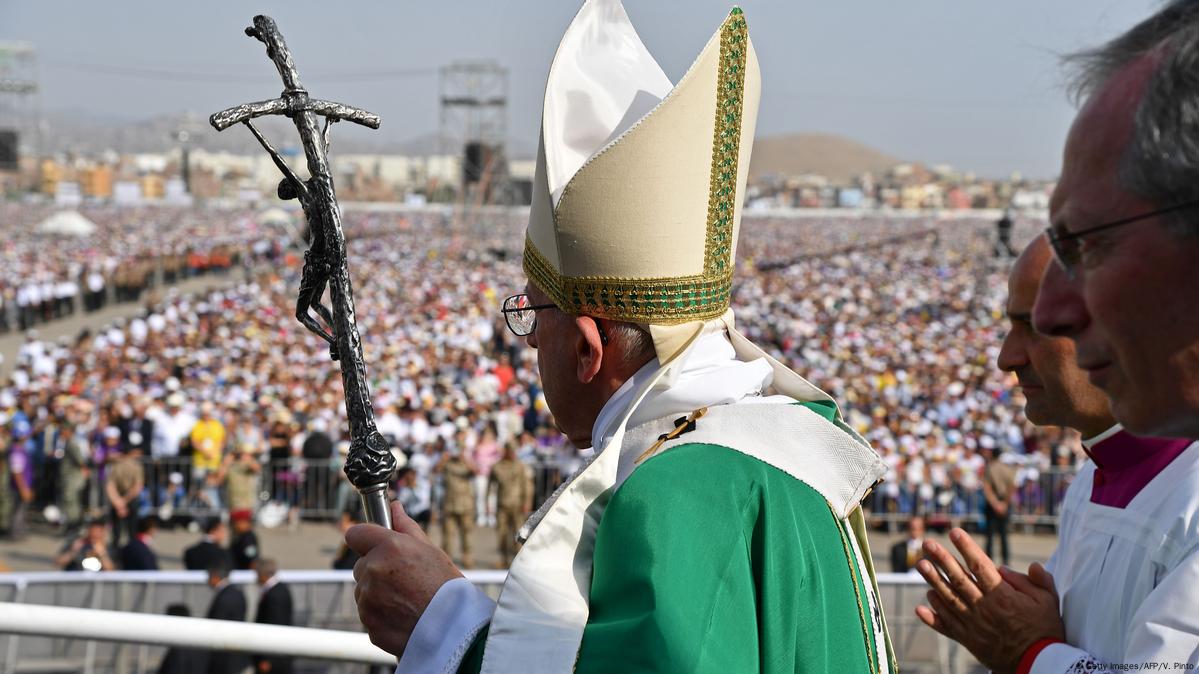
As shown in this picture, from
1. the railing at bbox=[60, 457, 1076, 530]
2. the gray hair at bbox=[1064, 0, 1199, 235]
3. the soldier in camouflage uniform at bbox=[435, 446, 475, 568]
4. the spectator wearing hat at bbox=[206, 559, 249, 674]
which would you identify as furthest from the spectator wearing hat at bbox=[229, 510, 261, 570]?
the gray hair at bbox=[1064, 0, 1199, 235]

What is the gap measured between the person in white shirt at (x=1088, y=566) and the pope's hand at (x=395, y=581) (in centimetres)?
91

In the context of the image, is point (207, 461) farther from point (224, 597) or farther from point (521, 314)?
point (521, 314)

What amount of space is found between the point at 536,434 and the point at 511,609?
1305cm

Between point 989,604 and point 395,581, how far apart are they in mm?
1061

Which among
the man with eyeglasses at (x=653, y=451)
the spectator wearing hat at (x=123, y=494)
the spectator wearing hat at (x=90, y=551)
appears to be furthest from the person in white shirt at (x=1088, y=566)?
the spectator wearing hat at (x=123, y=494)

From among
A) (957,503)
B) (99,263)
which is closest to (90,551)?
(957,503)

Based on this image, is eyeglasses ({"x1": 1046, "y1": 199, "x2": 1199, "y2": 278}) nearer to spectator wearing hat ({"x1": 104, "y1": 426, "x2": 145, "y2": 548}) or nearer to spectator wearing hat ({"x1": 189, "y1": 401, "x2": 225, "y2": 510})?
spectator wearing hat ({"x1": 104, "y1": 426, "x2": 145, "y2": 548})

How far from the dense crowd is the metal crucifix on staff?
7.65m

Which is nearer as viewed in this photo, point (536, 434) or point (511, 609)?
point (511, 609)

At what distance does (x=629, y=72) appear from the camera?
227cm

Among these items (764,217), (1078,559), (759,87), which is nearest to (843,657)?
(1078,559)

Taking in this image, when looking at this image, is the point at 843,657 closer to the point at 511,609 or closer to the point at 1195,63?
the point at 511,609

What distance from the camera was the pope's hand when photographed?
1.91 meters

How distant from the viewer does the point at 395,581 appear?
6.29 ft
